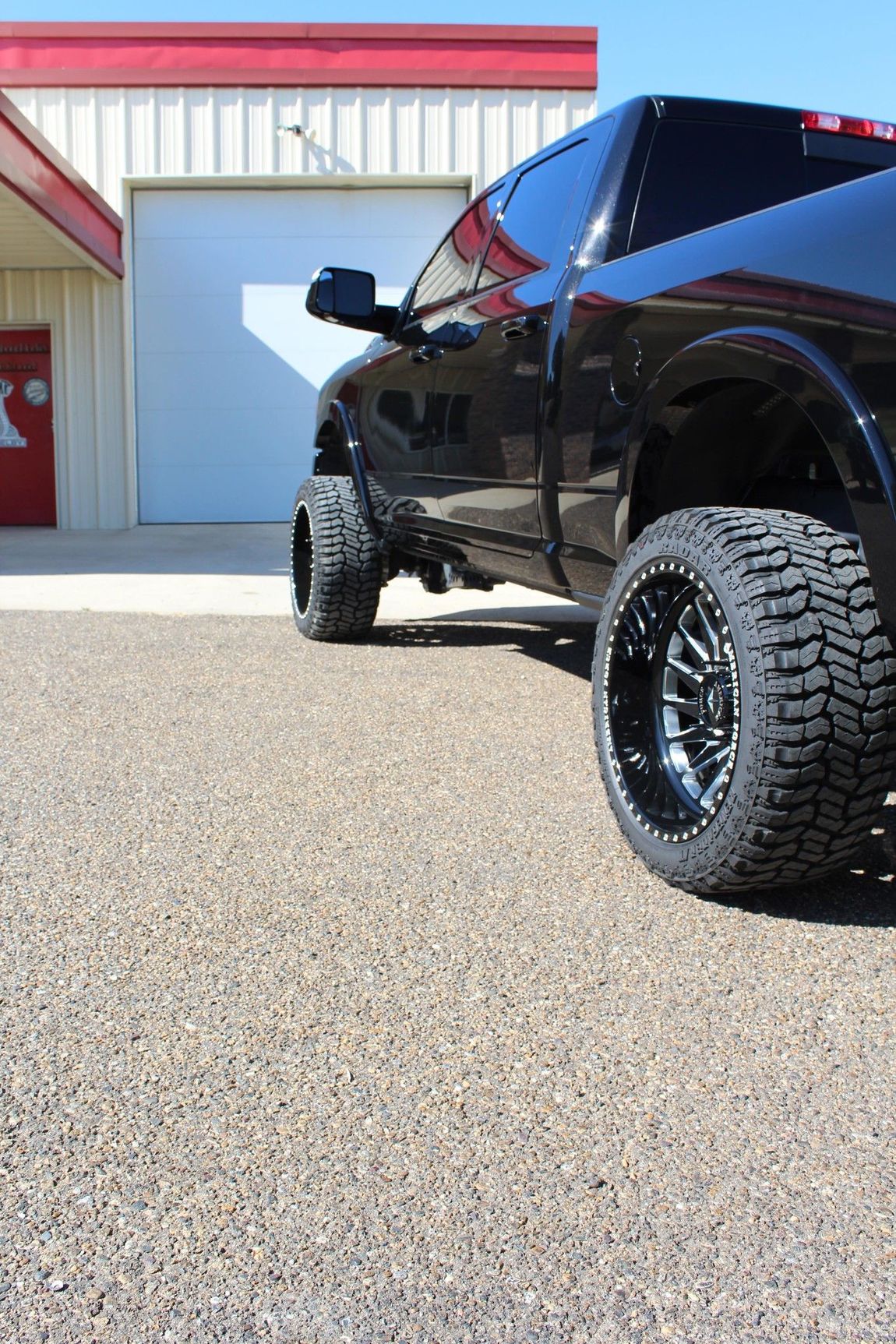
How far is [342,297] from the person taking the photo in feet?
16.1

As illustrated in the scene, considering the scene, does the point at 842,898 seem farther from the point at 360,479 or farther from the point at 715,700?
the point at 360,479

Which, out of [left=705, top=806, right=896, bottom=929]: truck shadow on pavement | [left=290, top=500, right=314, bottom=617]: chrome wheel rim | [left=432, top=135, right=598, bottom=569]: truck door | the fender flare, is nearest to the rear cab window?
[left=432, top=135, right=598, bottom=569]: truck door

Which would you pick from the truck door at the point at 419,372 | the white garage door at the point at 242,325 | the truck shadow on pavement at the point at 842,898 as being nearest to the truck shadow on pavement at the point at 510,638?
the truck door at the point at 419,372

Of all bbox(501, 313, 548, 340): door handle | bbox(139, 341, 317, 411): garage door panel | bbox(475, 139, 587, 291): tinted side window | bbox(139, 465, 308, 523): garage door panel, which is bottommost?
bbox(139, 465, 308, 523): garage door panel

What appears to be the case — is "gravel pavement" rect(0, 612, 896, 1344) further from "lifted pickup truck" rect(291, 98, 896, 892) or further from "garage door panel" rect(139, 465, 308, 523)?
"garage door panel" rect(139, 465, 308, 523)

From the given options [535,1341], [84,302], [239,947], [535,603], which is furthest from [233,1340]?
[84,302]

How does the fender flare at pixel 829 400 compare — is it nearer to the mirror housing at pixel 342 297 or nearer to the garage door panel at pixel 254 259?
the mirror housing at pixel 342 297

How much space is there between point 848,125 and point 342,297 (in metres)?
1.93

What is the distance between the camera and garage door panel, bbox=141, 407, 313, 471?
14.7 meters

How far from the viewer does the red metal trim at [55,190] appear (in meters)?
10.6

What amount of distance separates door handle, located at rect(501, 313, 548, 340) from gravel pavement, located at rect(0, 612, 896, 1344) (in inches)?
48.6

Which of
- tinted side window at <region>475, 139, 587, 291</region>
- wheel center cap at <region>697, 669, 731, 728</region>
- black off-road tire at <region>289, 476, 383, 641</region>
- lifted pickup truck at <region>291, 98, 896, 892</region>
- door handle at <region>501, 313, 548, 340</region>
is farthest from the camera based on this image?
black off-road tire at <region>289, 476, 383, 641</region>

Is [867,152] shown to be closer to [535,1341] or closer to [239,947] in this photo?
[239,947]

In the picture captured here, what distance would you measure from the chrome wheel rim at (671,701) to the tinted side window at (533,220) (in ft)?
4.56
